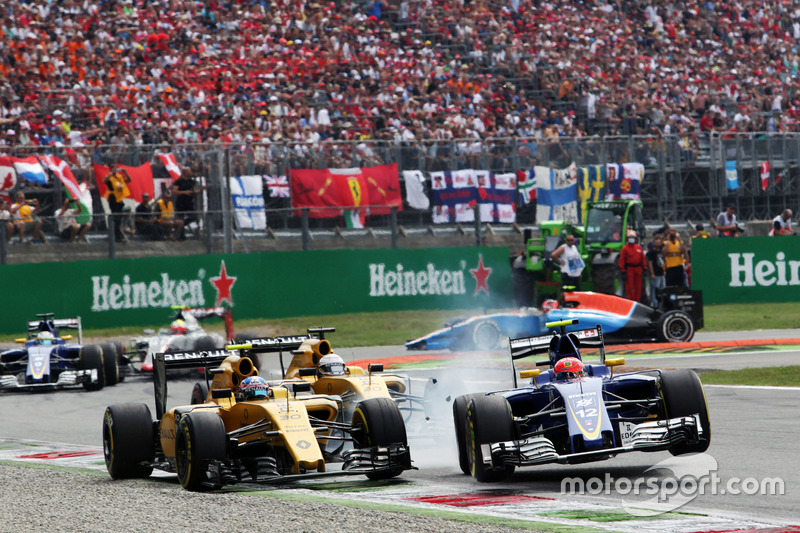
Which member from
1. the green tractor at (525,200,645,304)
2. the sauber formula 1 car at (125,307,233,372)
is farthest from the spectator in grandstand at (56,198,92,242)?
the green tractor at (525,200,645,304)

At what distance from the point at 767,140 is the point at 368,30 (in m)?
11.3

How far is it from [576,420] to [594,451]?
26 cm

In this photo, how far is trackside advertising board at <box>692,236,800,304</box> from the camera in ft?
90.3

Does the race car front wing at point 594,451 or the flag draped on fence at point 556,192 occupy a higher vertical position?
the flag draped on fence at point 556,192

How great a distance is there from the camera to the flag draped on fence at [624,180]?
28109 millimetres

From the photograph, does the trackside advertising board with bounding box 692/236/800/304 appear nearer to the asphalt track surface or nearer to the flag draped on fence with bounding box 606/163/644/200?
the flag draped on fence with bounding box 606/163/644/200

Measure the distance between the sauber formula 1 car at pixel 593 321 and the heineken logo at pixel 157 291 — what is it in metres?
5.56

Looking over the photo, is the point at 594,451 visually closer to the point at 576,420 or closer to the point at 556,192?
the point at 576,420

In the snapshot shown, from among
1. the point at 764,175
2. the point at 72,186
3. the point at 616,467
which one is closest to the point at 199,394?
the point at 616,467

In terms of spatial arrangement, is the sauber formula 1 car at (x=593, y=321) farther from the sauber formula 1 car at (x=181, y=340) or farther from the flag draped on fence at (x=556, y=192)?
the flag draped on fence at (x=556, y=192)

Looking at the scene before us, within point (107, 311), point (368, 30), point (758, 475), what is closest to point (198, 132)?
point (107, 311)

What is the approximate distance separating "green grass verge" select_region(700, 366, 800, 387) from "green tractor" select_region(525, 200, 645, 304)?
22.5 feet

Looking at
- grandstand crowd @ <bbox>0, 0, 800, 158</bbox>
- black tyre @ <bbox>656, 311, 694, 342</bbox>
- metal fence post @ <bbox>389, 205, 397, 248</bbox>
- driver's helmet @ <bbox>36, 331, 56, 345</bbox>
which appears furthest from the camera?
grandstand crowd @ <bbox>0, 0, 800, 158</bbox>

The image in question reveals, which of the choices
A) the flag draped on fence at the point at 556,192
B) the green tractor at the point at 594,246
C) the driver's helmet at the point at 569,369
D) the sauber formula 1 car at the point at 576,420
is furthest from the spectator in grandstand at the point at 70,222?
the driver's helmet at the point at 569,369
